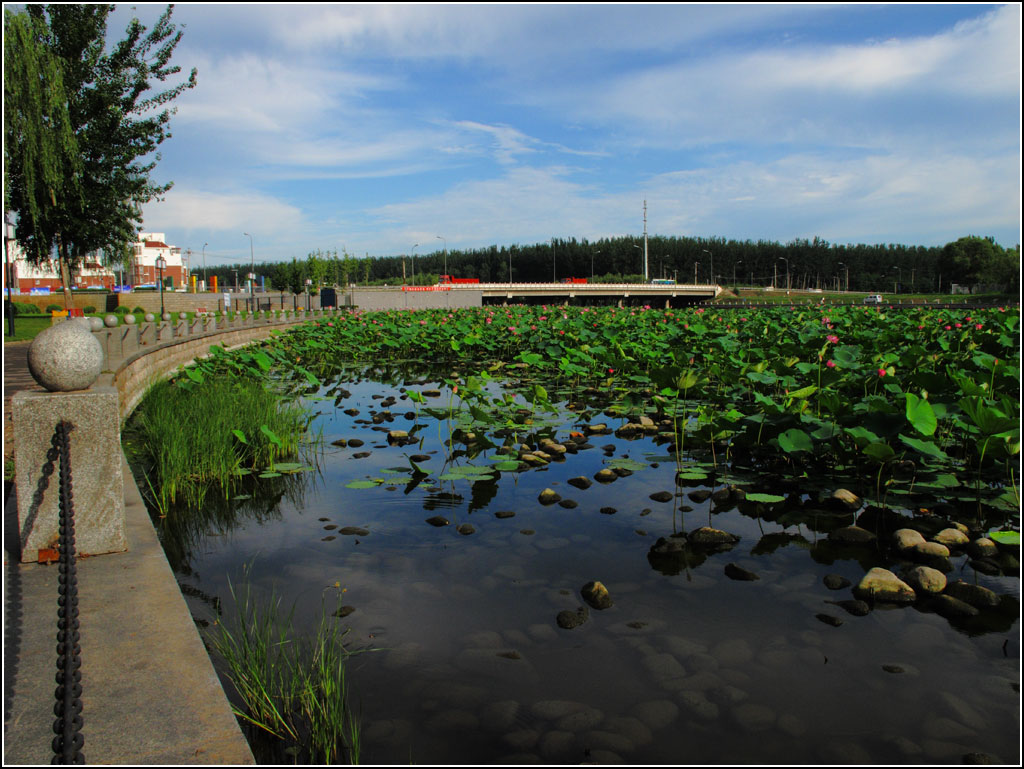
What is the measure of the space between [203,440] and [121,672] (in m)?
4.14

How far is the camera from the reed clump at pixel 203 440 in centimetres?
586

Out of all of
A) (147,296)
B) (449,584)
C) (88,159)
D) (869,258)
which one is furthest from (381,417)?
(869,258)

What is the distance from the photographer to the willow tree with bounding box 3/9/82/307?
63.6 feet

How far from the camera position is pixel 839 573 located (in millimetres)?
4125

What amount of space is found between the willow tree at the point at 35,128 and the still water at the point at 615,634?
65.2ft

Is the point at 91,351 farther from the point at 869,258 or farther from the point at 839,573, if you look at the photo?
the point at 869,258

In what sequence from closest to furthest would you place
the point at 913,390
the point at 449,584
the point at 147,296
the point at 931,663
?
the point at 931,663 → the point at 449,584 → the point at 913,390 → the point at 147,296

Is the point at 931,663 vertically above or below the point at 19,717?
below

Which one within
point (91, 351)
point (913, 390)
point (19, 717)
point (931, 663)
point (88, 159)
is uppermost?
point (88, 159)

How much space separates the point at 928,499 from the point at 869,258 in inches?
6037

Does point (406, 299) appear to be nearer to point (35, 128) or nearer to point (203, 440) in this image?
point (35, 128)

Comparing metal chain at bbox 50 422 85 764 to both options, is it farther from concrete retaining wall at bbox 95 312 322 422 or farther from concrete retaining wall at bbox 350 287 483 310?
concrete retaining wall at bbox 350 287 483 310

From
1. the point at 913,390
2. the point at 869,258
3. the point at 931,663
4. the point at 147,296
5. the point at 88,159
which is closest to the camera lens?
the point at 931,663

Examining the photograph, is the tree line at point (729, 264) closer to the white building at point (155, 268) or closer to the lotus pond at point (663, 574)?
the white building at point (155, 268)
